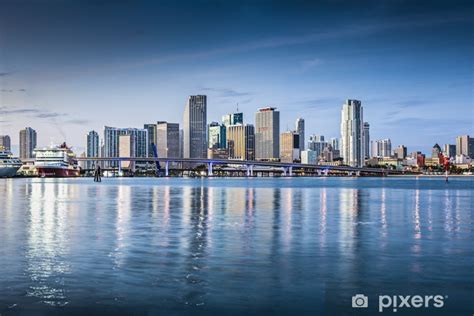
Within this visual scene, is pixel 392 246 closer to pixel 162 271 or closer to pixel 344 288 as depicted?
pixel 344 288

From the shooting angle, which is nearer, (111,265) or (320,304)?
(320,304)

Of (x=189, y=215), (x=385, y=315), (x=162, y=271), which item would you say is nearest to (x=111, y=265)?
(x=162, y=271)

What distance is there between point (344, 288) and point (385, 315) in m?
2.93

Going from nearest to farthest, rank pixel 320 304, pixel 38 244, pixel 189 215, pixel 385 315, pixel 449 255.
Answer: pixel 385 315 → pixel 320 304 → pixel 449 255 → pixel 38 244 → pixel 189 215

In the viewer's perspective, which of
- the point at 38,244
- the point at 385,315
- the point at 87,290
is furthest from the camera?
the point at 38,244

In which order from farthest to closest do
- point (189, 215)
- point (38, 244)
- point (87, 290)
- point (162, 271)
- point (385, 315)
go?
point (189, 215)
point (38, 244)
point (162, 271)
point (87, 290)
point (385, 315)

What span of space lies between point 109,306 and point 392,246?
15561mm

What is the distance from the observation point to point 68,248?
986 inches

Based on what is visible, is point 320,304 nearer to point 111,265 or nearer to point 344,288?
point 344,288

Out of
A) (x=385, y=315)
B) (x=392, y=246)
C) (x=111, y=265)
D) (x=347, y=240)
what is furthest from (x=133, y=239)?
(x=385, y=315)

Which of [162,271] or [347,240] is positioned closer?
[162,271]

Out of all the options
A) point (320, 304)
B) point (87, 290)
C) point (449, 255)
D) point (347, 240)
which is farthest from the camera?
point (347, 240)

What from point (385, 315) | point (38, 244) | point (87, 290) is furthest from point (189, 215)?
point (385, 315)

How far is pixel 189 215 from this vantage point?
43750mm
